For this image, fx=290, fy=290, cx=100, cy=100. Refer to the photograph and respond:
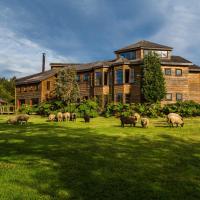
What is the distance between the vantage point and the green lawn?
7096 millimetres

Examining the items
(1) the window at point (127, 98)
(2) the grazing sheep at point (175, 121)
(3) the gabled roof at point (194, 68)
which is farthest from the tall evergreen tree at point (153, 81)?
(2) the grazing sheep at point (175, 121)

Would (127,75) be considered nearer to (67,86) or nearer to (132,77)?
(132,77)

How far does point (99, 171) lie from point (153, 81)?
103 ft

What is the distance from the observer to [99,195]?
6.92 meters

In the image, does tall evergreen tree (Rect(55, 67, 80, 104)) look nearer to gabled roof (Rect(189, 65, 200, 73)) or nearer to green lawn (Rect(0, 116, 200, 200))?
gabled roof (Rect(189, 65, 200, 73))

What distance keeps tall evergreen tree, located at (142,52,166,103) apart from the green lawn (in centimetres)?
2492

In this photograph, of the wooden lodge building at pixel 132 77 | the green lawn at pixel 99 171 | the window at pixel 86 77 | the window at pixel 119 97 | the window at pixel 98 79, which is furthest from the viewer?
the window at pixel 86 77

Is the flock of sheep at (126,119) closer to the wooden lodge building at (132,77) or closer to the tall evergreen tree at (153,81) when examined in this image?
the tall evergreen tree at (153,81)

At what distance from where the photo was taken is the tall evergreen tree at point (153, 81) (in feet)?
128

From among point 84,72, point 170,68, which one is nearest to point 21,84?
point 84,72

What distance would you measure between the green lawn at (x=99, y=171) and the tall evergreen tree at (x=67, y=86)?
2917 centimetres

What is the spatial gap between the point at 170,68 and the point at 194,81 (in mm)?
5096

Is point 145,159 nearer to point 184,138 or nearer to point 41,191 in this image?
point 41,191

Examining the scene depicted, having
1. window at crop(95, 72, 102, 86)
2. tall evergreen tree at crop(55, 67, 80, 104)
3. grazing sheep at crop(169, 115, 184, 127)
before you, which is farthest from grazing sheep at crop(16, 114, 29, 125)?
window at crop(95, 72, 102, 86)
